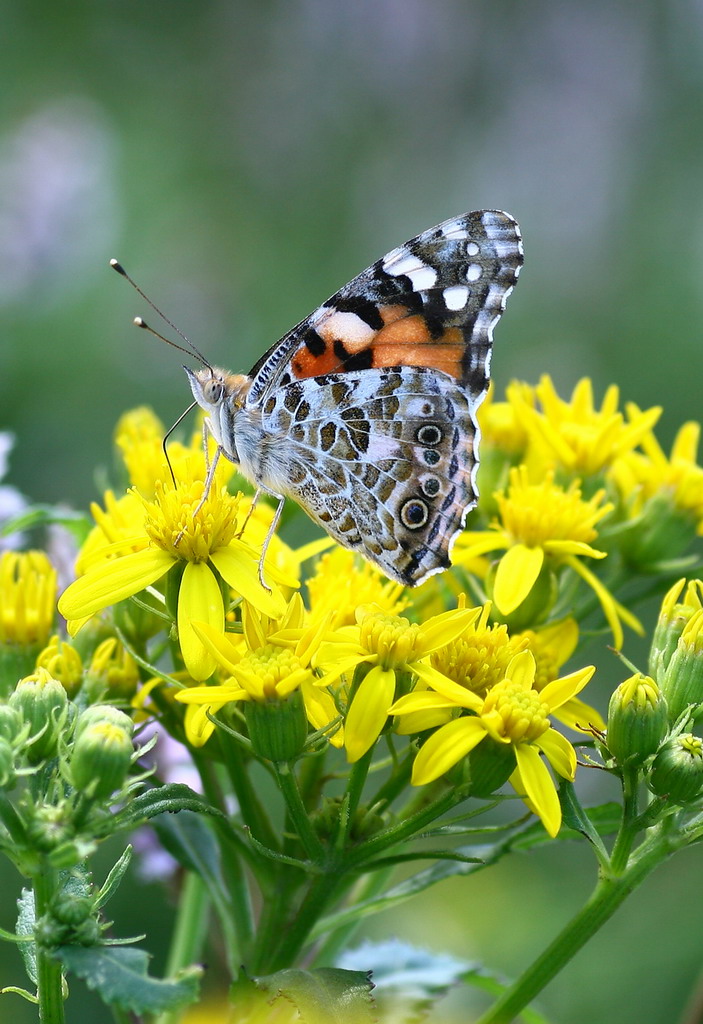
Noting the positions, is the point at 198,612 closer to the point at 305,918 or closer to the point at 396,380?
the point at 305,918

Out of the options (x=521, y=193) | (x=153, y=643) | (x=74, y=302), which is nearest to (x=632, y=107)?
(x=521, y=193)

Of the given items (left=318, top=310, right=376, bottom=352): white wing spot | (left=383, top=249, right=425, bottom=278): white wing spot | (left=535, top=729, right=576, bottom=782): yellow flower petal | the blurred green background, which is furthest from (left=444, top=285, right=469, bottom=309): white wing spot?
the blurred green background

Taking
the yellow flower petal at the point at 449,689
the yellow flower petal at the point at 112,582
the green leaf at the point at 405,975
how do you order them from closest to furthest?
the yellow flower petal at the point at 449,689, the yellow flower petal at the point at 112,582, the green leaf at the point at 405,975

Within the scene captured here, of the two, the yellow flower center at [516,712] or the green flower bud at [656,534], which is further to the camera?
the green flower bud at [656,534]

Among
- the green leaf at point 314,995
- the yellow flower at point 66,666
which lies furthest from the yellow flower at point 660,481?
the green leaf at point 314,995

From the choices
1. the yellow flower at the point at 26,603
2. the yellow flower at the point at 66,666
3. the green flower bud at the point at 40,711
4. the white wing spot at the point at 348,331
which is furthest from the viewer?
the white wing spot at the point at 348,331

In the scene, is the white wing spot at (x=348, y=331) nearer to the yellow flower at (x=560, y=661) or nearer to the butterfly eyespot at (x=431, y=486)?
the butterfly eyespot at (x=431, y=486)

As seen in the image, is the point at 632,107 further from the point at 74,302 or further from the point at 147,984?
the point at 147,984

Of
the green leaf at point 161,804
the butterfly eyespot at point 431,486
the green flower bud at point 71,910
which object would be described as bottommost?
the green flower bud at point 71,910
